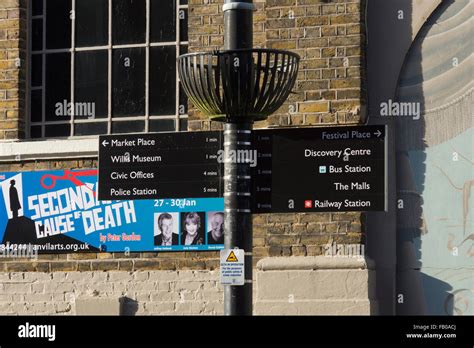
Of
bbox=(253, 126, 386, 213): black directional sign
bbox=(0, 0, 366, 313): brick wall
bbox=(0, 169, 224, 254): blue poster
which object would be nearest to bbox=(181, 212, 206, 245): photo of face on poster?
bbox=(0, 169, 224, 254): blue poster

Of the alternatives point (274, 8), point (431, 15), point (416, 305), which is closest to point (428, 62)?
point (431, 15)

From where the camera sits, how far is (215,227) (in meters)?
12.3

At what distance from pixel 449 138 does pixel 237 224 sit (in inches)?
154

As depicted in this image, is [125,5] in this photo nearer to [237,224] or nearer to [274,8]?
[274,8]

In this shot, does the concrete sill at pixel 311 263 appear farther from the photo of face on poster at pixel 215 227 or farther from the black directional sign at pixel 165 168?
the black directional sign at pixel 165 168

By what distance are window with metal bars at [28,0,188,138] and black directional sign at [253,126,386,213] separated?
10.4 feet

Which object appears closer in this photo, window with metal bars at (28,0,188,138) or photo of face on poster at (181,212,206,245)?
photo of face on poster at (181,212,206,245)

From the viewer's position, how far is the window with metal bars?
1291 cm

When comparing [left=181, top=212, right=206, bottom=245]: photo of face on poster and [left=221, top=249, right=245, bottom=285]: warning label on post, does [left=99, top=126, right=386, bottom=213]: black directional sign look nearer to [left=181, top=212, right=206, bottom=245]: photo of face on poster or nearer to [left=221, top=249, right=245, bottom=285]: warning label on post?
[left=221, top=249, right=245, bottom=285]: warning label on post

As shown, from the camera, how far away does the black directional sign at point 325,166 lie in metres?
9.55

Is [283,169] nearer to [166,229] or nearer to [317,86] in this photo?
[317,86]

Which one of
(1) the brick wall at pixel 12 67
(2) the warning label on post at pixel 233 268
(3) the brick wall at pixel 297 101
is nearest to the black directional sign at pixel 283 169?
(2) the warning label on post at pixel 233 268

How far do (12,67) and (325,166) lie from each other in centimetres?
484
